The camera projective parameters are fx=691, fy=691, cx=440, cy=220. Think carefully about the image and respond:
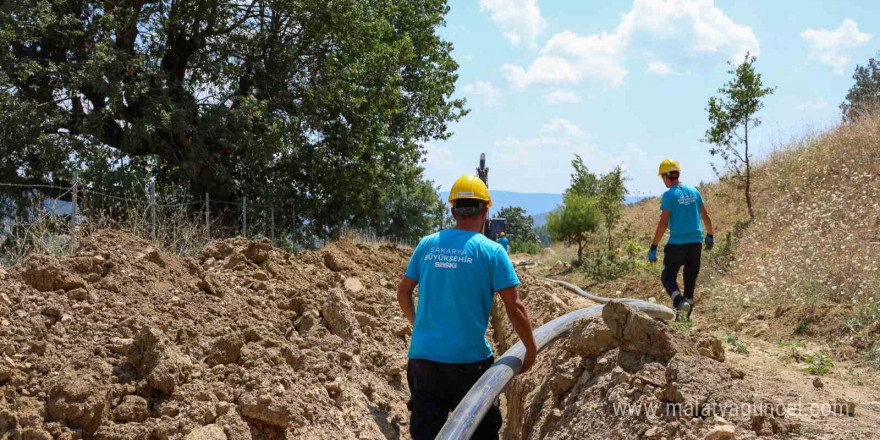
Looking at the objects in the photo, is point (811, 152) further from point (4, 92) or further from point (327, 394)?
point (4, 92)

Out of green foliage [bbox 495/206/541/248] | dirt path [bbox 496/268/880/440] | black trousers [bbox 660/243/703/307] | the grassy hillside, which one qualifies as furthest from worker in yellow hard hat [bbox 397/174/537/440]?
green foliage [bbox 495/206/541/248]

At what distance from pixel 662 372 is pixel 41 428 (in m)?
3.69

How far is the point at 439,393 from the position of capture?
12.8 ft

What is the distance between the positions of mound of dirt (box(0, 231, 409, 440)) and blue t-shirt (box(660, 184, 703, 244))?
3.35 m

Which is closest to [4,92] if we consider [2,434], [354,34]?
[354,34]

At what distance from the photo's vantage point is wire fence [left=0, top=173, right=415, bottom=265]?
30.4ft

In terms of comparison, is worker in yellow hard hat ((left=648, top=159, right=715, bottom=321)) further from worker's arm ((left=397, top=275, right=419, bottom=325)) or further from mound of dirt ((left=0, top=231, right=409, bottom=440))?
worker's arm ((left=397, top=275, right=419, bottom=325))

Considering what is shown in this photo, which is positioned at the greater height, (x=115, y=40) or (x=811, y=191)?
(x=115, y=40)

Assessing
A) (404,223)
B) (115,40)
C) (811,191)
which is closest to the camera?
(115,40)

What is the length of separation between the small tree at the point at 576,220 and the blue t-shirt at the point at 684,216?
1674 cm

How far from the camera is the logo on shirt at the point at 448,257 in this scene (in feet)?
12.4

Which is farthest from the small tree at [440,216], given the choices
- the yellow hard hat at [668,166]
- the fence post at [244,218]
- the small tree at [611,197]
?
the yellow hard hat at [668,166]

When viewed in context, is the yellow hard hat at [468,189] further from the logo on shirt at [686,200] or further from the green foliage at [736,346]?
the logo on shirt at [686,200]

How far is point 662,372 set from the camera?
396cm
